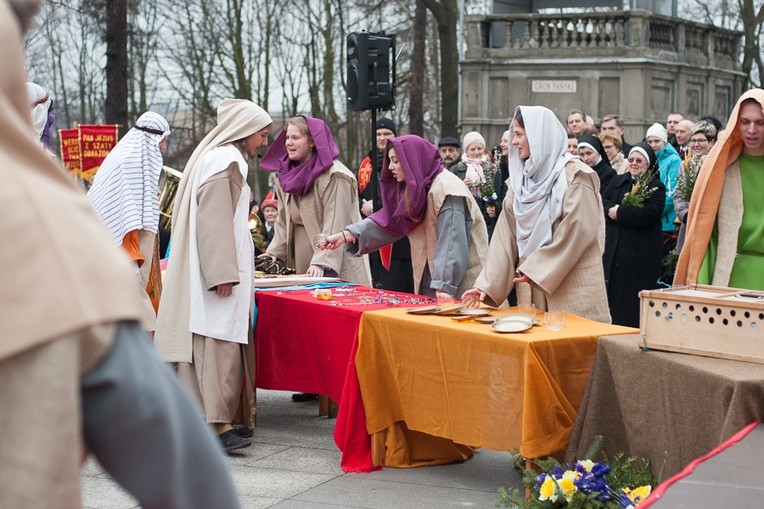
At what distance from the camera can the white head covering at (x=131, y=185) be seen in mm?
7516

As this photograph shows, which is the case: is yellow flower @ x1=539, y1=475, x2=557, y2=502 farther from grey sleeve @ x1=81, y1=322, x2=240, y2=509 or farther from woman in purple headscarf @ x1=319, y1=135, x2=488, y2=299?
grey sleeve @ x1=81, y1=322, x2=240, y2=509

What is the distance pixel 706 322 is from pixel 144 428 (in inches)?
131

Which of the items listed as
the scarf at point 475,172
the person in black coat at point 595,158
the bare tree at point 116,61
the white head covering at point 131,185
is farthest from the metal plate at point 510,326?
the bare tree at point 116,61

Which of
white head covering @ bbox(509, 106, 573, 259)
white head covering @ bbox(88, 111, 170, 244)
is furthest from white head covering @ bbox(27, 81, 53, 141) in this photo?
white head covering @ bbox(509, 106, 573, 259)

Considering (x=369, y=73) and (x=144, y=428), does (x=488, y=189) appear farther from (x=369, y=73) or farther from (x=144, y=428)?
(x=144, y=428)

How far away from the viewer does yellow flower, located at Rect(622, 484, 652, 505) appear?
14.6 ft

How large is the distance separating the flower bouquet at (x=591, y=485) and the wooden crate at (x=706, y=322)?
1.67ft

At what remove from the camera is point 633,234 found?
9.27 meters

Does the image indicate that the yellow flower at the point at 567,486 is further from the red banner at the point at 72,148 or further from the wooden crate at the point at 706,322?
the red banner at the point at 72,148

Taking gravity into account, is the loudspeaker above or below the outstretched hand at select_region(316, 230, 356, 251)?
above

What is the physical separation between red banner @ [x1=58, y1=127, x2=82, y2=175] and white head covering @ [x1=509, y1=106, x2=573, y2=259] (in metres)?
11.0

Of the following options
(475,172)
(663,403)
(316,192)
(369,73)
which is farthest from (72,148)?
(663,403)

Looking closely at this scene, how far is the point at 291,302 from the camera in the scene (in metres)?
7.12

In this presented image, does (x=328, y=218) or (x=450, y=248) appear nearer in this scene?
(x=450, y=248)
